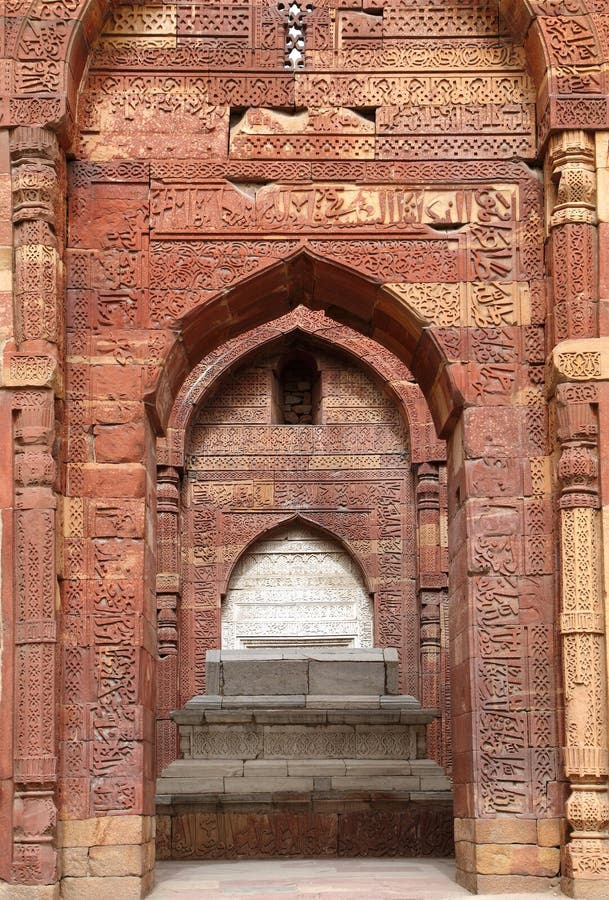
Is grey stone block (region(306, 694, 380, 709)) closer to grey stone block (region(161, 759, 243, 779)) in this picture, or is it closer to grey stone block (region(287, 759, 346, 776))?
grey stone block (region(287, 759, 346, 776))

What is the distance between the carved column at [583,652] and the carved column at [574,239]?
18.7 inches

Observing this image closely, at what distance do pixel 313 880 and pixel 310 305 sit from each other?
3.99 metres

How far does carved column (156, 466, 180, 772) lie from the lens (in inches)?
591

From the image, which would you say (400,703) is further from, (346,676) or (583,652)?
(583,652)

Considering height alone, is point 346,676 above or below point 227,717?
above

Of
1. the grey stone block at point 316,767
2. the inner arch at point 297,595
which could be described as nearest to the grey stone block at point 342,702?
the grey stone block at point 316,767

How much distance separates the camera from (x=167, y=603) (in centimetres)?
1541

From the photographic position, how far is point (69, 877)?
7.95 meters

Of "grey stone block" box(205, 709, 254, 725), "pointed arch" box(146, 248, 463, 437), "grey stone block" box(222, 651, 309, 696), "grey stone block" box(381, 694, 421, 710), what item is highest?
"pointed arch" box(146, 248, 463, 437)

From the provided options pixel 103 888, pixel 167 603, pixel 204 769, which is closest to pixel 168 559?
pixel 167 603

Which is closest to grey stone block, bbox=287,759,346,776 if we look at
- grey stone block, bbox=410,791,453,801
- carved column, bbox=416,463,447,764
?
grey stone block, bbox=410,791,453,801

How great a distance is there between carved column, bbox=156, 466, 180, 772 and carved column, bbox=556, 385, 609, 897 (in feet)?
25.3

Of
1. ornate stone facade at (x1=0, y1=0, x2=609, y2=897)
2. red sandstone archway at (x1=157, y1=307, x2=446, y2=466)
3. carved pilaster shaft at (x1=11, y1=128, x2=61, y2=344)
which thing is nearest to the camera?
ornate stone facade at (x1=0, y1=0, x2=609, y2=897)

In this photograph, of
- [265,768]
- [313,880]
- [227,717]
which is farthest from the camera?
[227,717]
